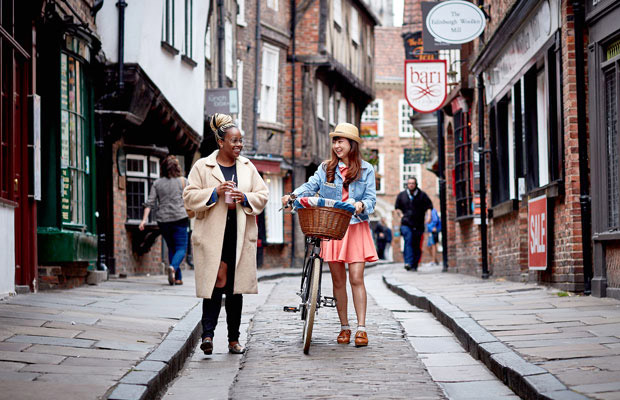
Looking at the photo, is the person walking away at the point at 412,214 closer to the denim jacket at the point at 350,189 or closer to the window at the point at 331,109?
the denim jacket at the point at 350,189

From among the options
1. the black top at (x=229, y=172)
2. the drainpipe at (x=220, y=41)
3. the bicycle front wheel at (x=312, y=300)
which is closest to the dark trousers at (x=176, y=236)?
the bicycle front wheel at (x=312, y=300)

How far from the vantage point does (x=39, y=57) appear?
12.3m

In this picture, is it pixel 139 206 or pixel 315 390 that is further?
pixel 139 206

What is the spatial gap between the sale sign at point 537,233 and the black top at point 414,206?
7.68 meters

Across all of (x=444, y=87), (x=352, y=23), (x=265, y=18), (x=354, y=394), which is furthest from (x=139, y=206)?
(x=352, y=23)

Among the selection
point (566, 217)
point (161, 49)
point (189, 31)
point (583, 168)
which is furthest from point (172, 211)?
point (189, 31)

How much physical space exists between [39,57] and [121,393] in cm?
777

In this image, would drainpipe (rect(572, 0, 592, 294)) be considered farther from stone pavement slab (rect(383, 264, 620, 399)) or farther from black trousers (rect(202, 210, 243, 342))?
black trousers (rect(202, 210, 243, 342))

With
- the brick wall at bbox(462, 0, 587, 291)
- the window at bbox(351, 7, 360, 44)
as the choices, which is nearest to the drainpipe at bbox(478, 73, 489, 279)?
the brick wall at bbox(462, 0, 587, 291)

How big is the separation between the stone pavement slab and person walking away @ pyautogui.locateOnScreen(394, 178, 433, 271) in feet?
29.1

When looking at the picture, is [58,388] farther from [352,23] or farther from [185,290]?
[352,23]

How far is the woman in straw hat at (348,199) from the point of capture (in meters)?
8.13

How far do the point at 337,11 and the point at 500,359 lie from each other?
28.9 m

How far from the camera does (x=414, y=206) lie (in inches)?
840
